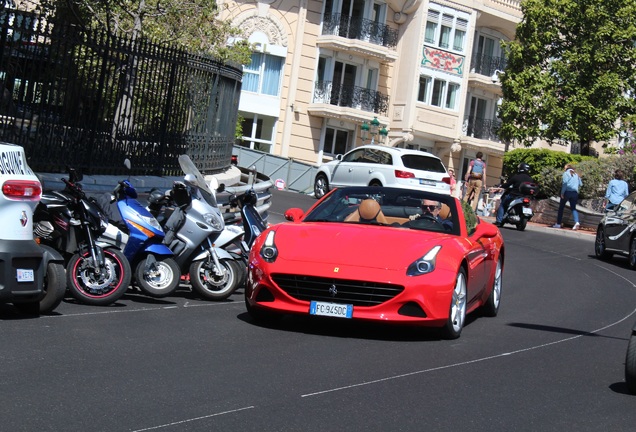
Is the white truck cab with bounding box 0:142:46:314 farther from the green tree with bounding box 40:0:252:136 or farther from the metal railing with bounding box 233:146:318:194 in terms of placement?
the metal railing with bounding box 233:146:318:194

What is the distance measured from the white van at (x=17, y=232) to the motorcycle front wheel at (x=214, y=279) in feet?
9.90

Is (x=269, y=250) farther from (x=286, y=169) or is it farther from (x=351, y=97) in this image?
(x=351, y=97)

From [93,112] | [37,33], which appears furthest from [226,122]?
[37,33]

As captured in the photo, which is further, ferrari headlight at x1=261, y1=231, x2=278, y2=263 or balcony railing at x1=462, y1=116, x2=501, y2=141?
balcony railing at x1=462, y1=116, x2=501, y2=141

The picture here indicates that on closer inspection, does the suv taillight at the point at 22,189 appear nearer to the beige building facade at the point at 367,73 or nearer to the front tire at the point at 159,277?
the front tire at the point at 159,277

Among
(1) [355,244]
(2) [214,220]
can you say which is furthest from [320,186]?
(1) [355,244]

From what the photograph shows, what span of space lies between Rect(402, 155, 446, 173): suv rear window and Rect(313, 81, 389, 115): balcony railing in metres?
19.9

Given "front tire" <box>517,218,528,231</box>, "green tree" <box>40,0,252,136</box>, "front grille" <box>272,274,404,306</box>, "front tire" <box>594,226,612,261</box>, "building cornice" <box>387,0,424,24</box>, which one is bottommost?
"front grille" <box>272,274,404,306</box>

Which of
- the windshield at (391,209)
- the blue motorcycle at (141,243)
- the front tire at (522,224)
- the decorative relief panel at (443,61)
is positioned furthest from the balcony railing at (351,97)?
the blue motorcycle at (141,243)

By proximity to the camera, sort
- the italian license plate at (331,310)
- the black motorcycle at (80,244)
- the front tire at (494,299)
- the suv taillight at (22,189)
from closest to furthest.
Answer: the suv taillight at (22,189)
the italian license plate at (331,310)
the black motorcycle at (80,244)
the front tire at (494,299)

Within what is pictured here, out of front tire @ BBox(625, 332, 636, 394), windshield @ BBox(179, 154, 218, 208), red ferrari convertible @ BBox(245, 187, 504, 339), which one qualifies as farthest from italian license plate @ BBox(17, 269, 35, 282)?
front tire @ BBox(625, 332, 636, 394)

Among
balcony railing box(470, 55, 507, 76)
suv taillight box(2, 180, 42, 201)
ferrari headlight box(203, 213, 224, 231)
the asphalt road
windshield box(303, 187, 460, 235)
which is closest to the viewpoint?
the asphalt road

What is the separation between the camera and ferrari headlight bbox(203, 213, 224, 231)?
12289 millimetres

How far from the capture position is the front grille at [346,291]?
32.7ft
